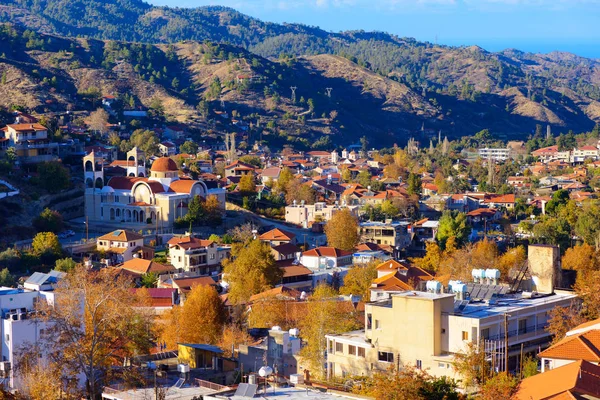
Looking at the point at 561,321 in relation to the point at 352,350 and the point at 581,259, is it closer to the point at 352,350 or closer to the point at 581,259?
the point at 352,350

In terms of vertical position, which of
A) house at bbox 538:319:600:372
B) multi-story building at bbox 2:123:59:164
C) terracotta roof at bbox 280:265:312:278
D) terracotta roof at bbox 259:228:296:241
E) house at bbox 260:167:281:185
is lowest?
terracotta roof at bbox 280:265:312:278

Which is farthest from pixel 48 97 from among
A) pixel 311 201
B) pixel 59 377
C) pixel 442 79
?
pixel 442 79

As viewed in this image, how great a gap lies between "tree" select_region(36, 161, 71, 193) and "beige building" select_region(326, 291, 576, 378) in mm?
30572

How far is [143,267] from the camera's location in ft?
140

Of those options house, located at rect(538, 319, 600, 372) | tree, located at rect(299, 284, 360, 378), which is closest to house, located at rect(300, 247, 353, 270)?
tree, located at rect(299, 284, 360, 378)

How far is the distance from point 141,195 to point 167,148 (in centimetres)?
2460

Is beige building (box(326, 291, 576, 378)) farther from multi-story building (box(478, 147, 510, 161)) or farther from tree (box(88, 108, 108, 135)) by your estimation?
multi-story building (box(478, 147, 510, 161))

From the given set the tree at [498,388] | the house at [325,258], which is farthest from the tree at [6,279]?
the tree at [498,388]

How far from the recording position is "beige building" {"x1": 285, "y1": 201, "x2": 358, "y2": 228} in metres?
57.4

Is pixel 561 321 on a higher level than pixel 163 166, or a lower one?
lower

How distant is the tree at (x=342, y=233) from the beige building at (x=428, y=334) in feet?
82.1

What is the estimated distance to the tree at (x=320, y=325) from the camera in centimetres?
2440

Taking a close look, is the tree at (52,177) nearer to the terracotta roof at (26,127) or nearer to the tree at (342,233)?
the terracotta roof at (26,127)

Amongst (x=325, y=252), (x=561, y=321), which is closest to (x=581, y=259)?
(x=325, y=252)
